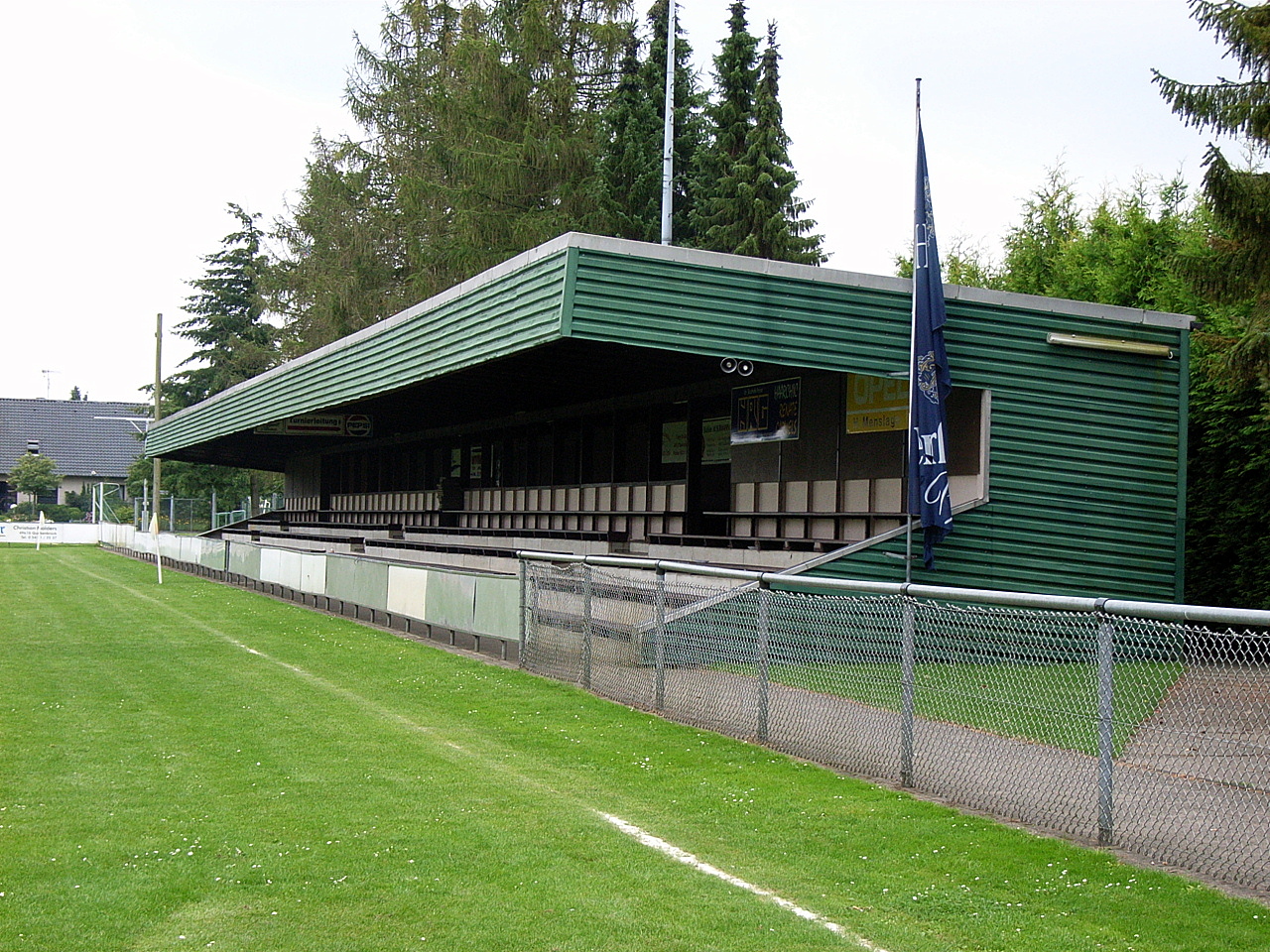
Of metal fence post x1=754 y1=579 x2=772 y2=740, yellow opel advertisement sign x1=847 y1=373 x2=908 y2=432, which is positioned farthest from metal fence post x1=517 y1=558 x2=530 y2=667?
yellow opel advertisement sign x1=847 y1=373 x2=908 y2=432

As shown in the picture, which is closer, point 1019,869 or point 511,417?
point 1019,869

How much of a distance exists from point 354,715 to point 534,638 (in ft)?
11.3

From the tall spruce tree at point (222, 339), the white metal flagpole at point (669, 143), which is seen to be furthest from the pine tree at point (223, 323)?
the white metal flagpole at point (669, 143)

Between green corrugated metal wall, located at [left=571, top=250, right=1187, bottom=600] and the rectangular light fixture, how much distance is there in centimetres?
9

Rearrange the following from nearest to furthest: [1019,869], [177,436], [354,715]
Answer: [1019,869]
[354,715]
[177,436]

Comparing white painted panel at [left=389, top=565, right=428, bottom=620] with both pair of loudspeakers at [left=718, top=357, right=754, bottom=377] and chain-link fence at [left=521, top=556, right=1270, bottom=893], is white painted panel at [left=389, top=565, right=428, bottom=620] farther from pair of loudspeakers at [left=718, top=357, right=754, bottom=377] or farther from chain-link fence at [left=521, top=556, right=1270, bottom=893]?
chain-link fence at [left=521, top=556, right=1270, bottom=893]

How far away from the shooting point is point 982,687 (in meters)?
7.75

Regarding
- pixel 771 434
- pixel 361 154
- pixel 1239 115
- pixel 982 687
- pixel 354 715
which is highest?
pixel 361 154

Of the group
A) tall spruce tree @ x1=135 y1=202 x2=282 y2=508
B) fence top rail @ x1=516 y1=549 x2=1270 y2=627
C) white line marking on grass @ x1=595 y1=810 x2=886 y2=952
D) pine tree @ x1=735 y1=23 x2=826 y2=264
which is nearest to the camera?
white line marking on grass @ x1=595 y1=810 x2=886 y2=952

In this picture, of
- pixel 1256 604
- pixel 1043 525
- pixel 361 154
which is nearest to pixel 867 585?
pixel 1043 525

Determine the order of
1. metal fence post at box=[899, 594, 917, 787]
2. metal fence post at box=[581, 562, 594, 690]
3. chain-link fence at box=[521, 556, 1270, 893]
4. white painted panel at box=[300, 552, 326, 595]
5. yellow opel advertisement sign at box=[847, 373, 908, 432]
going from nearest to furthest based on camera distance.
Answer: chain-link fence at box=[521, 556, 1270, 893] < metal fence post at box=[899, 594, 917, 787] < metal fence post at box=[581, 562, 594, 690] < yellow opel advertisement sign at box=[847, 373, 908, 432] < white painted panel at box=[300, 552, 326, 595]

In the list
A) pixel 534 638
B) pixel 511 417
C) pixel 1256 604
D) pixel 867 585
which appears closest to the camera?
pixel 867 585

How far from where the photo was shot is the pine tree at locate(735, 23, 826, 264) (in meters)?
36.6

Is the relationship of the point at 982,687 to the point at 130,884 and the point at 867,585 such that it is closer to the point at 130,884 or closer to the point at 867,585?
the point at 867,585
